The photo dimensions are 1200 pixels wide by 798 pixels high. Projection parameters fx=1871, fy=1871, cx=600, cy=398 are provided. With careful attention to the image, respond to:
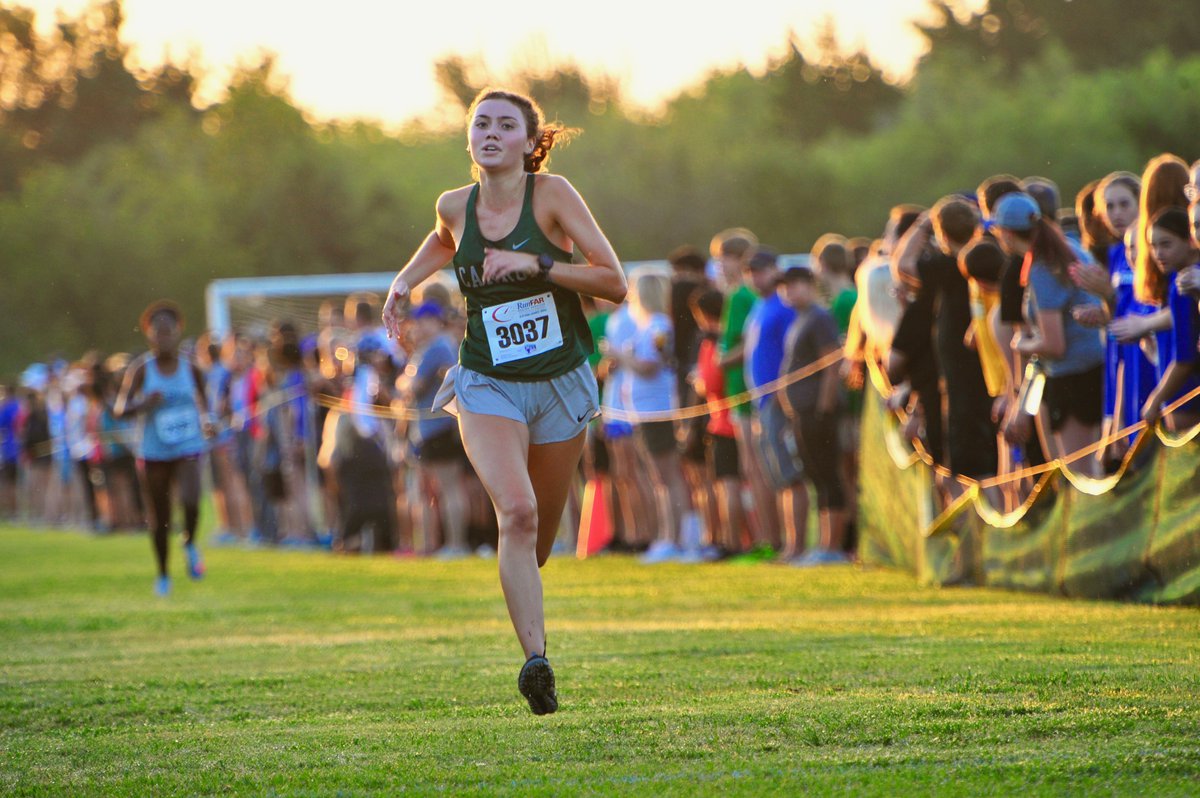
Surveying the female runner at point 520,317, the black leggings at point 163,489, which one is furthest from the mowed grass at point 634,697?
the black leggings at point 163,489

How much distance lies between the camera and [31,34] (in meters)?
71.6

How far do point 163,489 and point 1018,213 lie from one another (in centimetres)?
722

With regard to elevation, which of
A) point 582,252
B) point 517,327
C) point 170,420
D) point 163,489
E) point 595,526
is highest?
point 170,420

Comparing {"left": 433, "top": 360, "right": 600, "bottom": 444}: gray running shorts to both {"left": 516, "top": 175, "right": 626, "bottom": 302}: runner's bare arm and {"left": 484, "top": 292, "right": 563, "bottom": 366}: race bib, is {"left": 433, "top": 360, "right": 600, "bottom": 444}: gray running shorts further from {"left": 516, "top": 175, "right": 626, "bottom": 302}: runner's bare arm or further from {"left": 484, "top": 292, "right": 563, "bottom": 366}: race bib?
{"left": 516, "top": 175, "right": 626, "bottom": 302}: runner's bare arm

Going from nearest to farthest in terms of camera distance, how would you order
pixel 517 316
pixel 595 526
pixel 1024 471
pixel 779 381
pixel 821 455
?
pixel 517 316
pixel 1024 471
pixel 821 455
pixel 779 381
pixel 595 526

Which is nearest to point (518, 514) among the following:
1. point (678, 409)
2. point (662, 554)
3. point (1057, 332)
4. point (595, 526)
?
point (1057, 332)

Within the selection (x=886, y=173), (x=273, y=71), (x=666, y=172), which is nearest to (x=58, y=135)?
(x=273, y=71)

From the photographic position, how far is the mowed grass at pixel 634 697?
17.4ft

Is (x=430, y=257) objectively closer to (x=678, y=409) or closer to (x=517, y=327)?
(x=517, y=327)

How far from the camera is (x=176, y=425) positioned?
1430 centimetres

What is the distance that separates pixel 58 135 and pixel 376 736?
7001cm

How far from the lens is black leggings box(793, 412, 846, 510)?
13652 mm

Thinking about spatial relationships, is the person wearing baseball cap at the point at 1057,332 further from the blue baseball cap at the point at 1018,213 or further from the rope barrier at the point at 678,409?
the rope barrier at the point at 678,409

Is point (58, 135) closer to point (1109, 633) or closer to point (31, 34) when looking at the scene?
point (31, 34)
